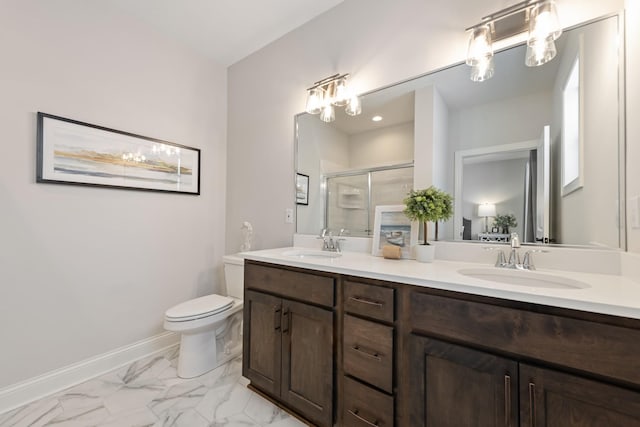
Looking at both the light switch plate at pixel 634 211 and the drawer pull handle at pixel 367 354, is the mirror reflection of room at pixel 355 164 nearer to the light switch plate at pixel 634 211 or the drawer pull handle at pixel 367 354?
the drawer pull handle at pixel 367 354

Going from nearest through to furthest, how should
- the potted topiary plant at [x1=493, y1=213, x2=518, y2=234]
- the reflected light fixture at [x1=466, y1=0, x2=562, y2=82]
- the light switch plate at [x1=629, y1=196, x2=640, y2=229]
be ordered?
the light switch plate at [x1=629, y1=196, x2=640, y2=229] → the reflected light fixture at [x1=466, y1=0, x2=562, y2=82] → the potted topiary plant at [x1=493, y1=213, x2=518, y2=234]

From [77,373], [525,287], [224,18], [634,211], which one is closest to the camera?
[525,287]

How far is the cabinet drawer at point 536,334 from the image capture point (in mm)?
691

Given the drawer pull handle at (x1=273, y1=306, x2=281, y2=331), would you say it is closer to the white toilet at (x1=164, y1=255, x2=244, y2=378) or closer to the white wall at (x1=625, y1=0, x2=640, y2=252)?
the white toilet at (x1=164, y1=255, x2=244, y2=378)

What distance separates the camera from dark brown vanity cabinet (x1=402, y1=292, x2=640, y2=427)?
699mm

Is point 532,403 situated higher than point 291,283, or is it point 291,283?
point 291,283

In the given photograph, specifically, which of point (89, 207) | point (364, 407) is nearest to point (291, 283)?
point (364, 407)

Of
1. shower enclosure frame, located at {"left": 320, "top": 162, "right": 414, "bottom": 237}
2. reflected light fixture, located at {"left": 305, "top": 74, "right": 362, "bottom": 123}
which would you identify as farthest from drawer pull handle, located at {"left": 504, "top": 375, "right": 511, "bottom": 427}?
reflected light fixture, located at {"left": 305, "top": 74, "right": 362, "bottom": 123}

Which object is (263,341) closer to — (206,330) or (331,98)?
(206,330)

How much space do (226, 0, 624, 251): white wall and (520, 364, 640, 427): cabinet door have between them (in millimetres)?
1458

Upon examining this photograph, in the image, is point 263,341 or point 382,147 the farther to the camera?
point 382,147

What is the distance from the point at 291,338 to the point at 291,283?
0.29 metres

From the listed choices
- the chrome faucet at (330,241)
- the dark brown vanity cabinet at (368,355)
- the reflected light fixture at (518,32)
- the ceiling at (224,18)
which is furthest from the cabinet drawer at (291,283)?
the ceiling at (224,18)

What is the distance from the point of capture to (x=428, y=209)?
4.54 ft
